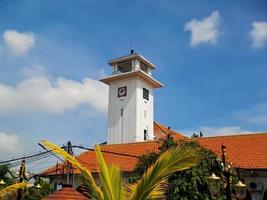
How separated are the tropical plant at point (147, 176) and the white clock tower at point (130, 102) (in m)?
34.6

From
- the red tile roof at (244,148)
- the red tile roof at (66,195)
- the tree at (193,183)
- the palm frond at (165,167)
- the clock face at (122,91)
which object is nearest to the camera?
the palm frond at (165,167)

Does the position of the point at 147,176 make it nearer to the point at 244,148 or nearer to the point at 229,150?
the point at 229,150

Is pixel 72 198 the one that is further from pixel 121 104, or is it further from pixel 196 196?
pixel 121 104

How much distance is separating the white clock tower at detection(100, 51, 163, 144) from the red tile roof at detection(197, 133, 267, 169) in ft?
51.0

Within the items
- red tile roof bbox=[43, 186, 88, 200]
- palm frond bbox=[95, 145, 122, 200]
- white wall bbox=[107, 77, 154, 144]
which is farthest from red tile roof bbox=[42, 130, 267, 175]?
palm frond bbox=[95, 145, 122, 200]

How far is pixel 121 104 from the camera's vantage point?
43.7 metres

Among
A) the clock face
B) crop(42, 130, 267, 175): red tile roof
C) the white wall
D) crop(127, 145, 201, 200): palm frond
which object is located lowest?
crop(127, 145, 201, 200): palm frond

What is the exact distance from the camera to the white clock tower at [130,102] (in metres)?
42.4

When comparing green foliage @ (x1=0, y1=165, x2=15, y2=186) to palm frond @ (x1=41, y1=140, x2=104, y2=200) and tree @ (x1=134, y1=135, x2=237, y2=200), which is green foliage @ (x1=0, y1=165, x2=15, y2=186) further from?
palm frond @ (x1=41, y1=140, x2=104, y2=200)

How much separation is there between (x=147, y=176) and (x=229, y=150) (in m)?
19.3

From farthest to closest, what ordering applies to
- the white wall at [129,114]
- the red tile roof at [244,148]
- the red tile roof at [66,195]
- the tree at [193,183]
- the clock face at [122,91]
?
the clock face at [122,91] < the white wall at [129,114] < the red tile roof at [244,148] < the tree at [193,183] < the red tile roof at [66,195]

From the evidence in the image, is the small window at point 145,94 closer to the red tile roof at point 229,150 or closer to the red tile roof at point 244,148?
the red tile roof at point 229,150

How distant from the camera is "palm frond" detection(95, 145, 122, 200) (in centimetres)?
670

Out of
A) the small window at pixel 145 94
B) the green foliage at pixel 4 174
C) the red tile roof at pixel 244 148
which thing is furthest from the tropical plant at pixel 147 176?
the small window at pixel 145 94
